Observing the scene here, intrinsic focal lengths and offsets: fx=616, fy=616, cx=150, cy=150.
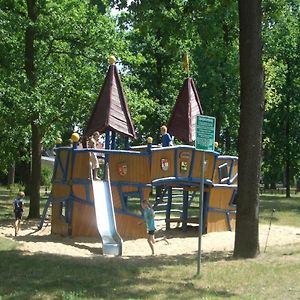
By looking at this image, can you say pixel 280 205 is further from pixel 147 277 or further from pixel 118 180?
pixel 147 277

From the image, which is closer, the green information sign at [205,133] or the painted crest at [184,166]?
the green information sign at [205,133]

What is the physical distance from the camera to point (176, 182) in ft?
61.0

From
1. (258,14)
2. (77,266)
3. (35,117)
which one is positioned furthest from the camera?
(35,117)

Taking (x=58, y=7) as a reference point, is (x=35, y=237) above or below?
below

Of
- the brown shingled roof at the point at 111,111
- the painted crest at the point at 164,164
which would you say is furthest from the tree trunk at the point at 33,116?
the painted crest at the point at 164,164

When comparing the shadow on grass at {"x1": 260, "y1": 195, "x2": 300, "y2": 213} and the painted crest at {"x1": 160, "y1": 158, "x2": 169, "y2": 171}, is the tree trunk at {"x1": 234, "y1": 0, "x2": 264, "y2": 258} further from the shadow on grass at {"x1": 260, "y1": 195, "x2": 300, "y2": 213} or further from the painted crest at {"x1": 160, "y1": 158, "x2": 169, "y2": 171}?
the shadow on grass at {"x1": 260, "y1": 195, "x2": 300, "y2": 213}

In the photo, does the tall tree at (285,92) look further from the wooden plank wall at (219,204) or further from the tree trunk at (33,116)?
the wooden plank wall at (219,204)

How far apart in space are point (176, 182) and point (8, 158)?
15.4m

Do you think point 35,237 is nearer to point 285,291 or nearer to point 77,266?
point 77,266

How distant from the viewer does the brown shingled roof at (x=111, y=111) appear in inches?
751

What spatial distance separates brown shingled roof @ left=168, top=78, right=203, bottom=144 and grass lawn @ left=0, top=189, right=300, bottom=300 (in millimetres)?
8819

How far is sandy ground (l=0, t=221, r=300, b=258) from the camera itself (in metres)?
14.7

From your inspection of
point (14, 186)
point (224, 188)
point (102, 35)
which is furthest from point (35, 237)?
point (14, 186)

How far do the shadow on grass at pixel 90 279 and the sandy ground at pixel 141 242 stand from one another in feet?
5.97
